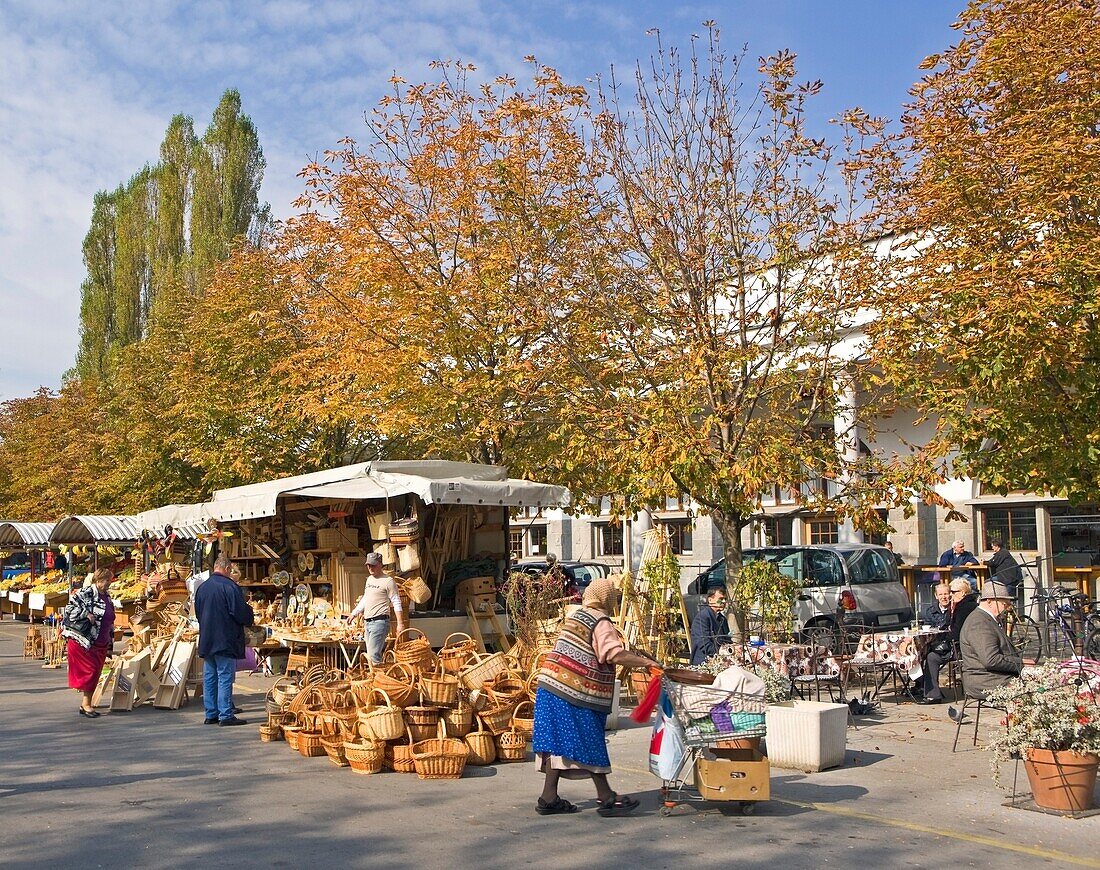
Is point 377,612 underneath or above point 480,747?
above

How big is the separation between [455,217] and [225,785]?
11175mm

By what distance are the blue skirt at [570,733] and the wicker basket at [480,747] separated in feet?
6.16

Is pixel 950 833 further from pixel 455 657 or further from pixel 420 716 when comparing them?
pixel 455 657

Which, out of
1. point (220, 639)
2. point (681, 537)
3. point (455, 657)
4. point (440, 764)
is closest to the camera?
point (440, 764)

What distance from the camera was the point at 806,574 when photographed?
16953 millimetres

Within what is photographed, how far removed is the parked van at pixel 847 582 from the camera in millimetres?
16453

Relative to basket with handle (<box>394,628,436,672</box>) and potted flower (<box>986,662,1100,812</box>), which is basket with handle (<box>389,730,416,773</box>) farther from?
potted flower (<box>986,662,1100,812</box>)

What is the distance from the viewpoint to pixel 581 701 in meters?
7.53

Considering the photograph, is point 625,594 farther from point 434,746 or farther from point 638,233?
point 434,746

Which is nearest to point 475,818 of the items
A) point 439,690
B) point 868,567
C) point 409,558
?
point 439,690

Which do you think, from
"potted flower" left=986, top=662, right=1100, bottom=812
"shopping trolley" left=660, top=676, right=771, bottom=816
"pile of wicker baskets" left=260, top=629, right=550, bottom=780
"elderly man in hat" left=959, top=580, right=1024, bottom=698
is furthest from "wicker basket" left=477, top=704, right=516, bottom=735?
"potted flower" left=986, top=662, right=1100, bottom=812

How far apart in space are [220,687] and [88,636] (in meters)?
1.85

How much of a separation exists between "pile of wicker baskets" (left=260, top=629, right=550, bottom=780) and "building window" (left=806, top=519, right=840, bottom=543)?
19954 millimetres

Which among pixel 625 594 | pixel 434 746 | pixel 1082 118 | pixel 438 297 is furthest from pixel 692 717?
pixel 438 297
